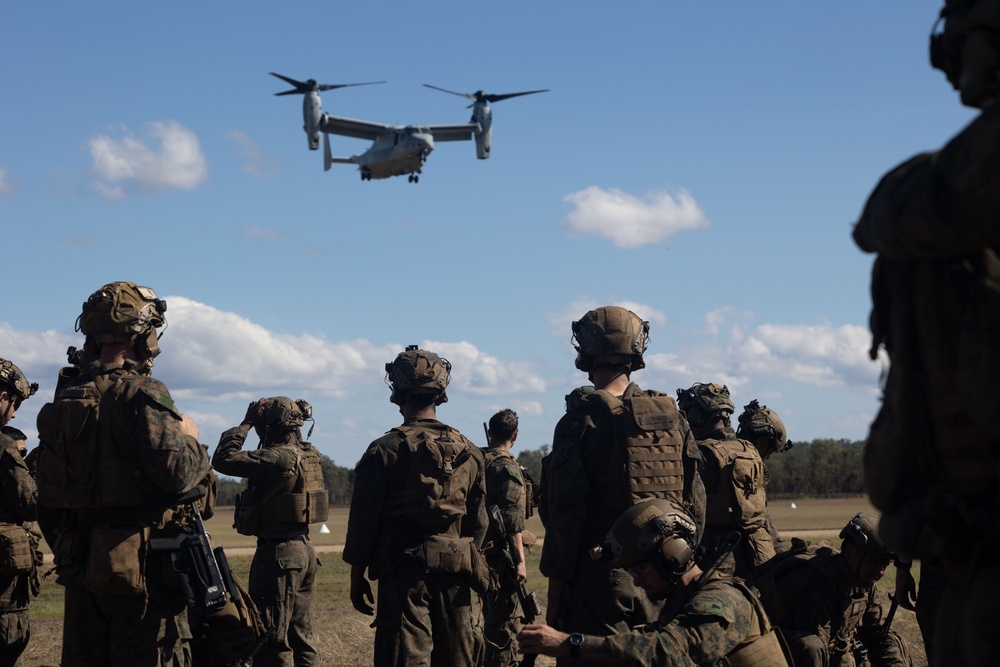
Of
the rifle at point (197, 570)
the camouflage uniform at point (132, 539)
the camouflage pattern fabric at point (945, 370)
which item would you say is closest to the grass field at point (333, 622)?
the camouflage uniform at point (132, 539)

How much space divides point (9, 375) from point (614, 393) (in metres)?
4.84

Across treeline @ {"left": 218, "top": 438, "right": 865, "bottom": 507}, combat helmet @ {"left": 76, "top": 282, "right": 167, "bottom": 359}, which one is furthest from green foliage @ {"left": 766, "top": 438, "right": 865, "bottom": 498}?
combat helmet @ {"left": 76, "top": 282, "right": 167, "bottom": 359}

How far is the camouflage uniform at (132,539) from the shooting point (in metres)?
6.83

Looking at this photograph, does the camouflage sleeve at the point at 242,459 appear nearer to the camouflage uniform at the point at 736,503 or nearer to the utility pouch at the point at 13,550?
the utility pouch at the point at 13,550

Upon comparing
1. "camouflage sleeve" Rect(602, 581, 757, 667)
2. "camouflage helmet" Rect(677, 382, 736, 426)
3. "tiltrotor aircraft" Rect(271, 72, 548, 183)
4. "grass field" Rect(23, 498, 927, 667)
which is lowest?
"grass field" Rect(23, 498, 927, 667)

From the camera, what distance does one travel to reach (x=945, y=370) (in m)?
3.42

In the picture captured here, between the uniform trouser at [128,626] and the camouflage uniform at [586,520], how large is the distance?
225cm

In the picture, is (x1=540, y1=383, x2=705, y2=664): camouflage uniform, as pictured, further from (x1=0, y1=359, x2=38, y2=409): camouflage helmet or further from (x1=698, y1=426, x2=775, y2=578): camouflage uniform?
(x1=0, y1=359, x2=38, y2=409): camouflage helmet

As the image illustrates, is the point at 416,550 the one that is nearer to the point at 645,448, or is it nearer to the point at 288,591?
the point at 645,448

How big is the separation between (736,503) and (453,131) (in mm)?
70340

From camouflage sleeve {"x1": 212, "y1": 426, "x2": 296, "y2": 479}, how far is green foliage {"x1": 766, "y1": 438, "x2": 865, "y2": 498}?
64.8 metres

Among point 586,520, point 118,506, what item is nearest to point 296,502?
point 118,506

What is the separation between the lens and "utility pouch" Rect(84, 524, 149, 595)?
6789 mm

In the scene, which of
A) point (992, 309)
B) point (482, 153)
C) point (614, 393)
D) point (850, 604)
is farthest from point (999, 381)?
point (482, 153)
